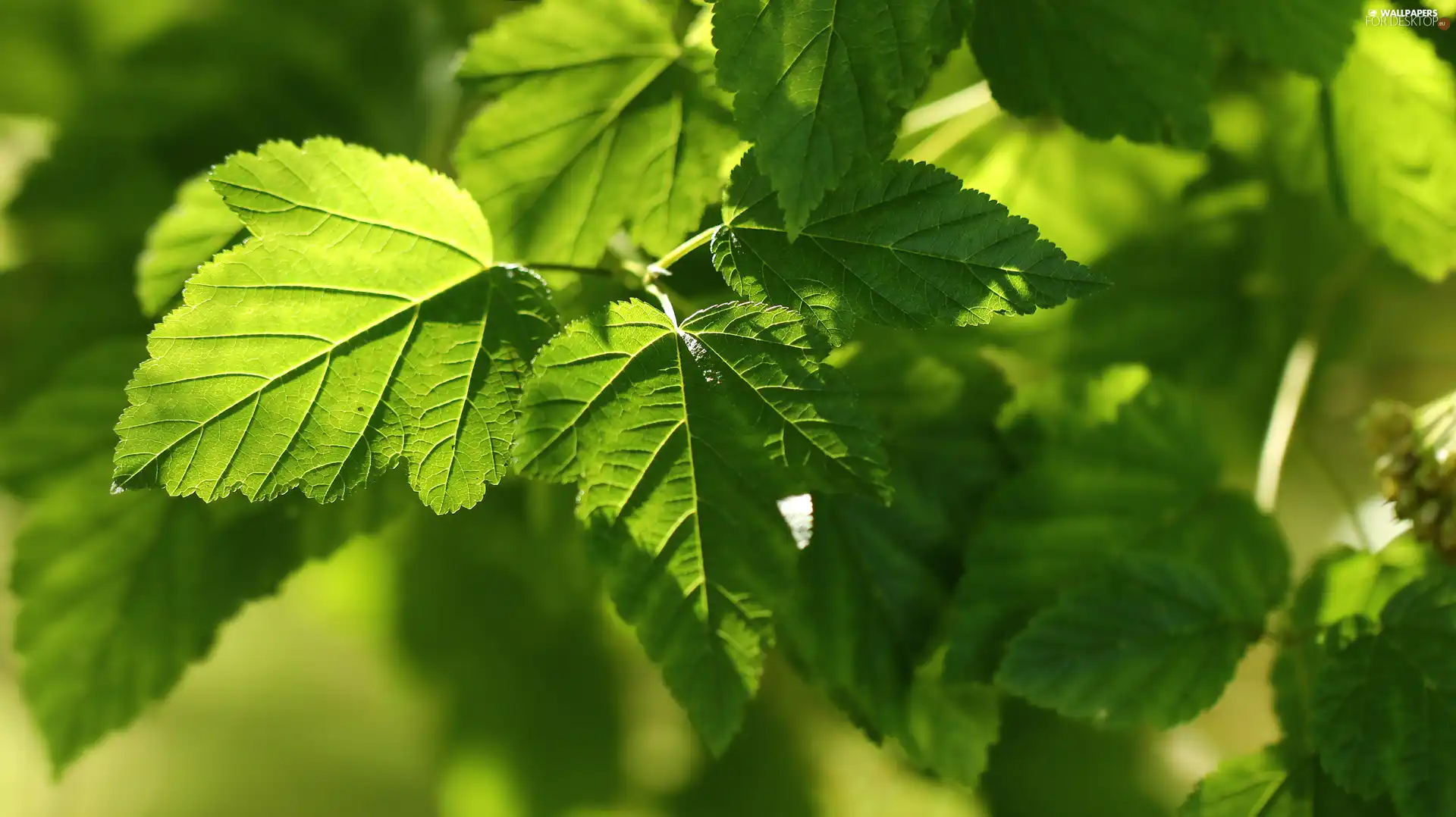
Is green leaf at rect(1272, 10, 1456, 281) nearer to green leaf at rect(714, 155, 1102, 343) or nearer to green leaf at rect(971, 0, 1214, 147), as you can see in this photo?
green leaf at rect(971, 0, 1214, 147)

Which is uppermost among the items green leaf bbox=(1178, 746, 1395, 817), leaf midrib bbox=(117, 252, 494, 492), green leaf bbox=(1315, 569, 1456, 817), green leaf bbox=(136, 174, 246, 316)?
green leaf bbox=(136, 174, 246, 316)

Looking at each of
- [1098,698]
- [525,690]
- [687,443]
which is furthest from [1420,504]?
[525,690]

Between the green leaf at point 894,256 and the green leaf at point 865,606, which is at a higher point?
the green leaf at point 894,256

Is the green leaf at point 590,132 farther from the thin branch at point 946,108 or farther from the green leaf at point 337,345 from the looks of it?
the thin branch at point 946,108

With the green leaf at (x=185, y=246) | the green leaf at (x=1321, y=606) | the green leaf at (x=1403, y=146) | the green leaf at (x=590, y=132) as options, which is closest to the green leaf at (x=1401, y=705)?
the green leaf at (x=1321, y=606)

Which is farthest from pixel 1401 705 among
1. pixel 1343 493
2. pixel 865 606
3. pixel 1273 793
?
pixel 1343 493

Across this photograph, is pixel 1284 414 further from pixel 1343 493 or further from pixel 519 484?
pixel 519 484

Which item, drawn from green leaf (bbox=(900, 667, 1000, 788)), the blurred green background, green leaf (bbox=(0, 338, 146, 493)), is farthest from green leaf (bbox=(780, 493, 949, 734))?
green leaf (bbox=(0, 338, 146, 493))
